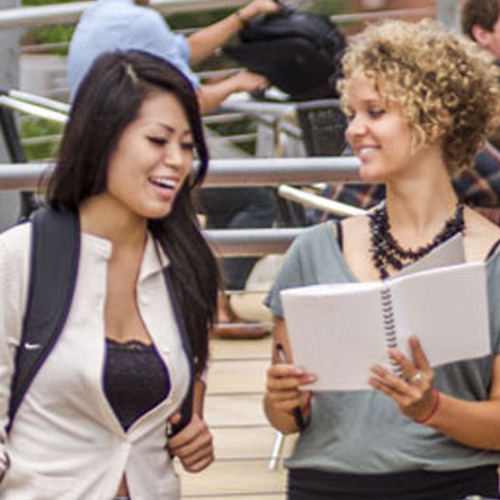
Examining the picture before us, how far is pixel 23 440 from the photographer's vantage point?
8.95 ft

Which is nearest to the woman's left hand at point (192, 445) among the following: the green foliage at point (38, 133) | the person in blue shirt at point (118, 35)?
the person in blue shirt at point (118, 35)

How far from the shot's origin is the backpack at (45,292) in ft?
8.88

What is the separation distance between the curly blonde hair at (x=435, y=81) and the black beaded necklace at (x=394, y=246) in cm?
13

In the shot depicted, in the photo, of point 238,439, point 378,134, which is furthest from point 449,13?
point 238,439

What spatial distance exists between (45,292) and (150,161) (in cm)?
30

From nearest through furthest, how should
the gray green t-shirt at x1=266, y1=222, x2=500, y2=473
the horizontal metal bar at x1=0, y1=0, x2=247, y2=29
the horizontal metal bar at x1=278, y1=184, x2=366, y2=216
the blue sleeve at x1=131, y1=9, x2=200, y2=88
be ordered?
the gray green t-shirt at x1=266, y1=222, x2=500, y2=473
the blue sleeve at x1=131, y1=9, x2=200, y2=88
the horizontal metal bar at x1=278, y1=184, x2=366, y2=216
the horizontal metal bar at x1=0, y1=0, x2=247, y2=29

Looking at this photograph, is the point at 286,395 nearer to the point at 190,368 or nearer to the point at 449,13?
the point at 190,368

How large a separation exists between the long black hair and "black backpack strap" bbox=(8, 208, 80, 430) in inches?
3.0

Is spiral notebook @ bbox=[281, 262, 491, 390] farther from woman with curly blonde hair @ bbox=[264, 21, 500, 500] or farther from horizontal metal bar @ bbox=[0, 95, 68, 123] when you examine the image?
horizontal metal bar @ bbox=[0, 95, 68, 123]

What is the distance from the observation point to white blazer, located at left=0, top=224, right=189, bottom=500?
2705mm

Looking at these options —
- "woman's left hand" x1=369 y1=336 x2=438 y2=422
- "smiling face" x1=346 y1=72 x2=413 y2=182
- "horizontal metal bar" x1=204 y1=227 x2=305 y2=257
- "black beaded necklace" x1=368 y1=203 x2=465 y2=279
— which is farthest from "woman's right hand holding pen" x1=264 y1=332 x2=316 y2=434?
"horizontal metal bar" x1=204 y1=227 x2=305 y2=257

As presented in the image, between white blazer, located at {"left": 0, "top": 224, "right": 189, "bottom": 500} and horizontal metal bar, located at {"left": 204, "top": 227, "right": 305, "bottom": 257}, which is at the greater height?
white blazer, located at {"left": 0, "top": 224, "right": 189, "bottom": 500}

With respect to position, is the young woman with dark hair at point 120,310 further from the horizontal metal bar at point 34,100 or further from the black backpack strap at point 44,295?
the horizontal metal bar at point 34,100

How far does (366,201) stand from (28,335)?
1.70 meters
